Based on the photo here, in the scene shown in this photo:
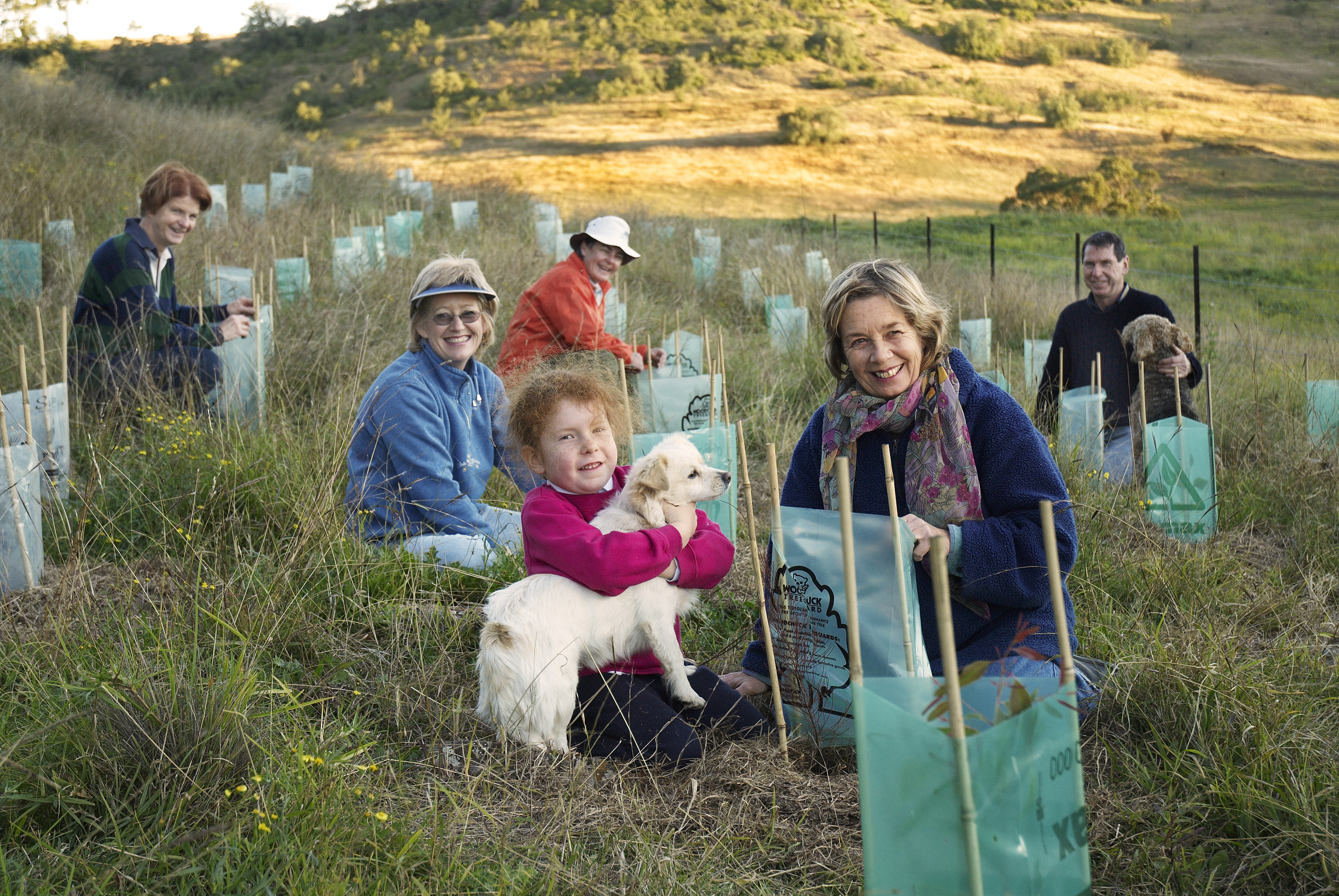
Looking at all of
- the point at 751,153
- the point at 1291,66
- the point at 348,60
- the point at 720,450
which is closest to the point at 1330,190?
A: the point at 1291,66

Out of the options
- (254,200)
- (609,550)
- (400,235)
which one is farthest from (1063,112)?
(609,550)

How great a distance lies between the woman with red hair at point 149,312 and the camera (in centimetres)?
480

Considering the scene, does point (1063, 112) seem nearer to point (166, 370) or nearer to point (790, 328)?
point (790, 328)

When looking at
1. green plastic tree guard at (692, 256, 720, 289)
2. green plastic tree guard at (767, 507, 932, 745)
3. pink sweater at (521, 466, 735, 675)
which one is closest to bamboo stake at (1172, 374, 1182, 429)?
green plastic tree guard at (767, 507, 932, 745)

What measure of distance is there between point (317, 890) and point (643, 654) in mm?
1109

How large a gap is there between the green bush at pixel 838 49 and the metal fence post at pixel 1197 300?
3476 cm

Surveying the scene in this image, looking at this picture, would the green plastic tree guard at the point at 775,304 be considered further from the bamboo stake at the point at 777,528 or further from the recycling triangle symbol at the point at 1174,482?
the bamboo stake at the point at 777,528

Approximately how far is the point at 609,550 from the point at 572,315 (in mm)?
3547

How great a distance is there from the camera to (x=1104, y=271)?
528 centimetres

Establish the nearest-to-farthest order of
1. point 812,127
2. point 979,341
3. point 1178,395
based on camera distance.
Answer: point 1178,395 < point 979,341 < point 812,127

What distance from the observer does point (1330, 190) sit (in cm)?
2344

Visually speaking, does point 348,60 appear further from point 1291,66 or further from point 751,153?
point 1291,66

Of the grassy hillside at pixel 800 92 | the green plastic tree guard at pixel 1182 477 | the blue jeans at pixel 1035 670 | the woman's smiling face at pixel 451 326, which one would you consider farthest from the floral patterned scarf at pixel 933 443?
the grassy hillside at pixel 800 92

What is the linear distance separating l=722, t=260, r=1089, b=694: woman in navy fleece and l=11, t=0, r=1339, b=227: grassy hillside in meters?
20.5
